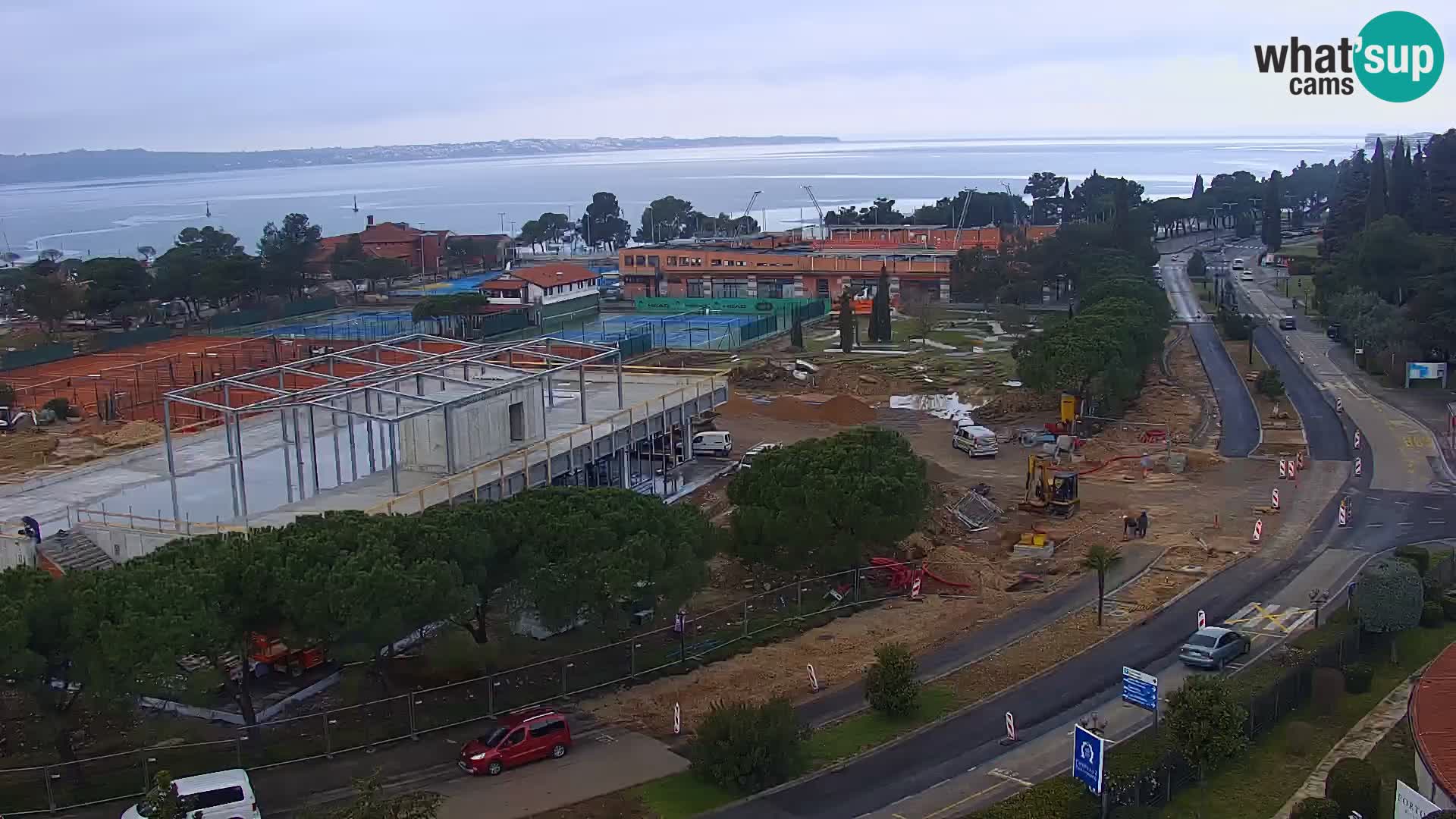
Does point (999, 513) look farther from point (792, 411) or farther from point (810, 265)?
point (810, 265)

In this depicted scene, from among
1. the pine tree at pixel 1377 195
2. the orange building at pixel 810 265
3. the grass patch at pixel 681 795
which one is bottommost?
the grass patch at pixel 681 795

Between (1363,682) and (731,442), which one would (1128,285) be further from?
(1363,682)

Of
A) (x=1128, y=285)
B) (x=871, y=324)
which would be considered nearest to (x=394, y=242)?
(x=871, y=324)

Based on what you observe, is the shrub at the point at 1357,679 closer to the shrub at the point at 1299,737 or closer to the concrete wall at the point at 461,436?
the shrub at the point at 1299,737

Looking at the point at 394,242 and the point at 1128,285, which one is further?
the point at 394,242

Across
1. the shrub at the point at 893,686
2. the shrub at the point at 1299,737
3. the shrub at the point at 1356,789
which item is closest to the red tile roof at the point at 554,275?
the shrub at the point at 893,686

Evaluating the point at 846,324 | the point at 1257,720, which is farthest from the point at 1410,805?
the point at 846,324

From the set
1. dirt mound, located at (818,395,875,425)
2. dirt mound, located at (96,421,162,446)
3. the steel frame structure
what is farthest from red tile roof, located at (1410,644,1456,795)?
dirt mound, located at (96,421,162,446)
